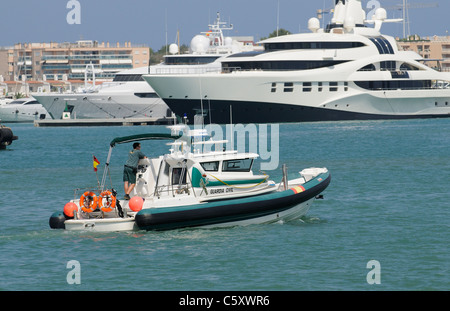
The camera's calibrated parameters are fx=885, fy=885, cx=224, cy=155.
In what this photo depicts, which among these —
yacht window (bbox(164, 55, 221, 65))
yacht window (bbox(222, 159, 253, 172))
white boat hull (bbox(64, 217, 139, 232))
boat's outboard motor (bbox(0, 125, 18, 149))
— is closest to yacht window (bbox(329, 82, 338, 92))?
yacht window (bbox(164, 55, 221, 65))

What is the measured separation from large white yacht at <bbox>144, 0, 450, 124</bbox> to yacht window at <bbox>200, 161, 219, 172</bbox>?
5000 centimetres

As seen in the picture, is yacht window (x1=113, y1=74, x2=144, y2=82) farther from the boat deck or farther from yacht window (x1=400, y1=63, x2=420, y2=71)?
yacht window (x1=400, y1=63, x2=420, y2=71)

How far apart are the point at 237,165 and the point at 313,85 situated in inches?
2084

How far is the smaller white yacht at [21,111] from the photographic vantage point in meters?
109

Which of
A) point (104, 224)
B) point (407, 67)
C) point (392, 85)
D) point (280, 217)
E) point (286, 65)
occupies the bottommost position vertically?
point (280, 217)

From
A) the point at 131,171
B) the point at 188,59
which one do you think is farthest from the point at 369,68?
the point at 131,171

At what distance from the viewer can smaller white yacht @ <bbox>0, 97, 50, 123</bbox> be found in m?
109

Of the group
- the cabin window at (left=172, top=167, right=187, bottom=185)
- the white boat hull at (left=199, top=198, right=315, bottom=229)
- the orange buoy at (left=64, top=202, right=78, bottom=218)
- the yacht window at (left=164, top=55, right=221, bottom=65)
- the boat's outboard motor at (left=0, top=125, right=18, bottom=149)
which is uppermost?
the yacht window at (left=164, top=55, right=221, bottom=65)

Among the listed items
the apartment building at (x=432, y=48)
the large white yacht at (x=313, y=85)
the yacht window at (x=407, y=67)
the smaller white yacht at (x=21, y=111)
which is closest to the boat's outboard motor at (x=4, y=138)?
the large white yacht at (x=313, y=85)

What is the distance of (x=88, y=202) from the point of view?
20.5m

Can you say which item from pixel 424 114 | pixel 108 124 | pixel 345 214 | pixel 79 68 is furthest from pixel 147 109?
pixel 79 68

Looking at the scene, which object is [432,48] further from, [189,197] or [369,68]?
[189,197]

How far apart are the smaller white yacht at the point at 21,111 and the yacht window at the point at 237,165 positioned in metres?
89.7

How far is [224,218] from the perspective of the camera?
68.2 feet
